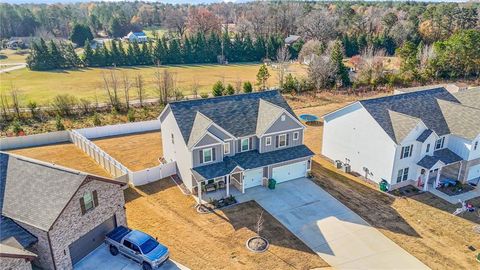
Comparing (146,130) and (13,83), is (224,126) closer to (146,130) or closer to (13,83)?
(146,130)

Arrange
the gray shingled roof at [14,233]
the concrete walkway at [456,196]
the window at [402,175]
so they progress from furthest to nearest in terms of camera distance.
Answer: the window at [402,175], the concrete walkway at [456,196], the gray shingled roof at [14,233]

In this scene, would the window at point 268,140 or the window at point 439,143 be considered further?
the window at point 439,143

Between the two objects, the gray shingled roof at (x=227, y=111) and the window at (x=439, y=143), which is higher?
the gray shingled roof at (x=227, y=111)

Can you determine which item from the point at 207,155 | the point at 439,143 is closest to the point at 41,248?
the point at 207,155

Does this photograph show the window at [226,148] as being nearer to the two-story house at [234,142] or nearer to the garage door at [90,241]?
the two-story house at [234,142]

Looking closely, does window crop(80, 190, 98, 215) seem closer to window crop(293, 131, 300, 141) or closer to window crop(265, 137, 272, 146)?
window crop(265, 137, 272, 146)

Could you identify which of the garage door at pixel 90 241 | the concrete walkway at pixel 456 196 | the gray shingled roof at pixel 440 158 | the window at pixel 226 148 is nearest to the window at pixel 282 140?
the window at pixel 226 148
